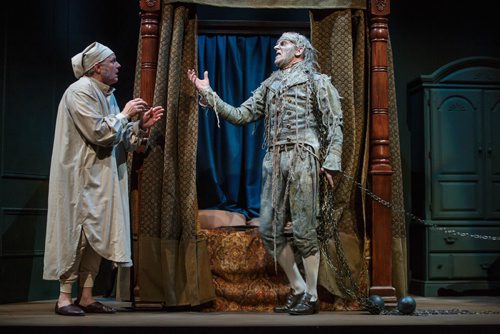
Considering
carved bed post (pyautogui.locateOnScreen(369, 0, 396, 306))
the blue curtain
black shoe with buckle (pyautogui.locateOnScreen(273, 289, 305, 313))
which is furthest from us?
the blue curtain

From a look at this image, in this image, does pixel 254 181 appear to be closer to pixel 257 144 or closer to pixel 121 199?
pixel 257 144

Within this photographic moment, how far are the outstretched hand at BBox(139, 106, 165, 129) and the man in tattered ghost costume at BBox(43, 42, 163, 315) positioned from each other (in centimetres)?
12

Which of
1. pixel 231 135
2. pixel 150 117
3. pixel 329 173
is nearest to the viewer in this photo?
pixel 329 173

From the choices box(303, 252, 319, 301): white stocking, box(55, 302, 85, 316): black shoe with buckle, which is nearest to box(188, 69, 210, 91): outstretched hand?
box(303, 252, 319, 301): white stocking

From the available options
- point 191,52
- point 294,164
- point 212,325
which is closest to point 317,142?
point 294,164

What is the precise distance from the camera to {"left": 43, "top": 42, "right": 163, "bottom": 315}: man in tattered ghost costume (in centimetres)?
454

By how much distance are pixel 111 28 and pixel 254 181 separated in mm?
1955

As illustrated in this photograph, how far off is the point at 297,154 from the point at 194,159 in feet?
2.35

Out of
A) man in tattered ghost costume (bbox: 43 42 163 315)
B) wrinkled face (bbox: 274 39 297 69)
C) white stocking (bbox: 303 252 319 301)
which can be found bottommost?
white stocking (bbox: 303 252 319 301)

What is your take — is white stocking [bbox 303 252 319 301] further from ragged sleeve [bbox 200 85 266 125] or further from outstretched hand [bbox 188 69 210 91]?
outstretched hand [bbox 188 69 210 91]

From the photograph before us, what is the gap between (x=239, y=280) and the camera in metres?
5.15

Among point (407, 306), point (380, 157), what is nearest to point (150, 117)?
point (380, 157)

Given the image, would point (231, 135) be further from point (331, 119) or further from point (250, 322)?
point (250, 322)

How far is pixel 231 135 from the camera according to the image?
6.05 m
